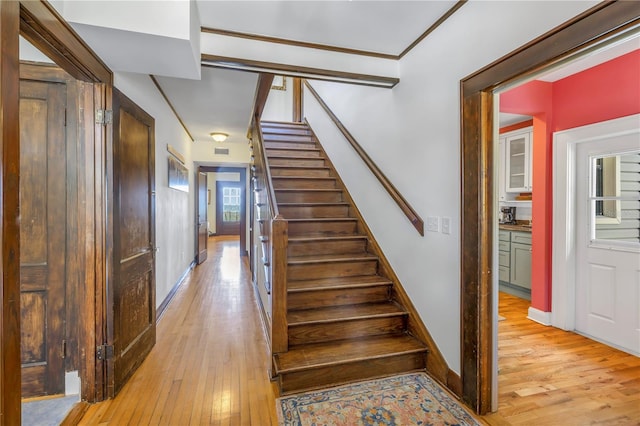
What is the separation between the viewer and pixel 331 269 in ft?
9.78

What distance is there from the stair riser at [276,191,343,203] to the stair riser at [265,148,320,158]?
864mm

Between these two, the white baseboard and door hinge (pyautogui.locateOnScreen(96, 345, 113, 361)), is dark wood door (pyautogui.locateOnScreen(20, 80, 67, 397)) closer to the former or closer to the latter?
door hinge (pyautogui.locateOnScreen(96, 345, 113, 361))

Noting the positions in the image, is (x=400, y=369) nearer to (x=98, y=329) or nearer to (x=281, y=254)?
(x=281, y=254)

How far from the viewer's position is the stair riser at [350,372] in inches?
82.0

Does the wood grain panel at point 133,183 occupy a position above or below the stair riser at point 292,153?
below

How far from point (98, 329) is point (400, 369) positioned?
2.12m

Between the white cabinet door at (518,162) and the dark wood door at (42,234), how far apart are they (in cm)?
515

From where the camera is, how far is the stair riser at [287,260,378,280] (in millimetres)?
2900

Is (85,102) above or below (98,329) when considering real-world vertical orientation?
above

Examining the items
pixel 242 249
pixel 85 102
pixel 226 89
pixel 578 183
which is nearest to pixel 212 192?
pixel 242 249

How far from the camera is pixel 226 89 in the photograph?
3.54 meters

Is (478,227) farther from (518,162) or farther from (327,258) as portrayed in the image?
(518,162)

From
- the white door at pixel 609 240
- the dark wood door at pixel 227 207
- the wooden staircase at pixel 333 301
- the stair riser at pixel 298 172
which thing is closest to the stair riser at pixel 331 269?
the wooden staircase at pixel 333 301

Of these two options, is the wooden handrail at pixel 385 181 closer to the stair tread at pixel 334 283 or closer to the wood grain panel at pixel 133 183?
the stair tread at pixel 334 283
